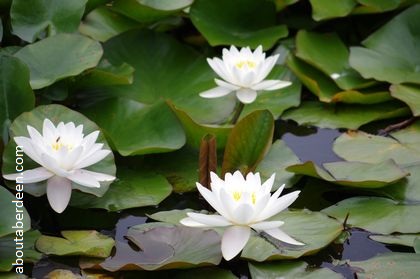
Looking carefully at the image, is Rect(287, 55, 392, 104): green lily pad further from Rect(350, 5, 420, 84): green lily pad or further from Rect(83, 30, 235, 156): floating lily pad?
Rect(83, 30, 235, 156): floating lily pad

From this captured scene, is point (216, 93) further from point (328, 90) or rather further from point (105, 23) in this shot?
point (105, 23)

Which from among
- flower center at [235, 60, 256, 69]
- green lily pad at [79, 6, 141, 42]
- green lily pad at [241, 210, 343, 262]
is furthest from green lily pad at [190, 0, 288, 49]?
green lily pad at [241, 210, 343, 262]

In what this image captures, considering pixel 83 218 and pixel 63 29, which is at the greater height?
pixel 63 29

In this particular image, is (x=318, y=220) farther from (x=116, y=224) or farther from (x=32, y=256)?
(x=32, y=256)

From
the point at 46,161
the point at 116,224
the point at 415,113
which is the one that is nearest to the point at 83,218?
the point at 116,224

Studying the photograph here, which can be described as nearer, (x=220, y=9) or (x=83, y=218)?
(x=83, y=218)

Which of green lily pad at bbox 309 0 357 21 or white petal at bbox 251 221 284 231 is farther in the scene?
green lily pad at bbox 309 0 357 21
